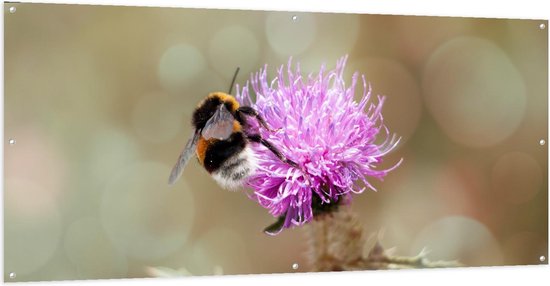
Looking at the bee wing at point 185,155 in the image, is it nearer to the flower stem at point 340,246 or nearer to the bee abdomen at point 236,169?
the bee abdomen at point 236,169

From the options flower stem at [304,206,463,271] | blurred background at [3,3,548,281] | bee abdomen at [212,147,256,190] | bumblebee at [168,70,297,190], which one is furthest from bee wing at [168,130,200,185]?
flower stem at [304,206,463,271]

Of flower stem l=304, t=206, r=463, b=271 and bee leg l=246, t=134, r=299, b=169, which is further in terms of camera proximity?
flower stem l=304, t=206, r=463, b=271

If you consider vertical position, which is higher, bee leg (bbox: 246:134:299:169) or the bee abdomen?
bee leg (bbox: 246:134:299:169)

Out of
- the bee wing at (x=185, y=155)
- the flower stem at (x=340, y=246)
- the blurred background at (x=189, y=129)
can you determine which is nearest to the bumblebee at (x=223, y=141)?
the bee wing at (x=185, y=155)

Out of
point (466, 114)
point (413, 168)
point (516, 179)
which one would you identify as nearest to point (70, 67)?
point (413, 168)


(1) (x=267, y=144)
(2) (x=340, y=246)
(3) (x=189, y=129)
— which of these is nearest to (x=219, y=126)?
(1) (x=267, y=144)

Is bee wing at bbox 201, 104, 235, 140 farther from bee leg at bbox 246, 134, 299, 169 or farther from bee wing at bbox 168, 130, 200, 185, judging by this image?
bee leg at bbox 246, 134, 299, 169
